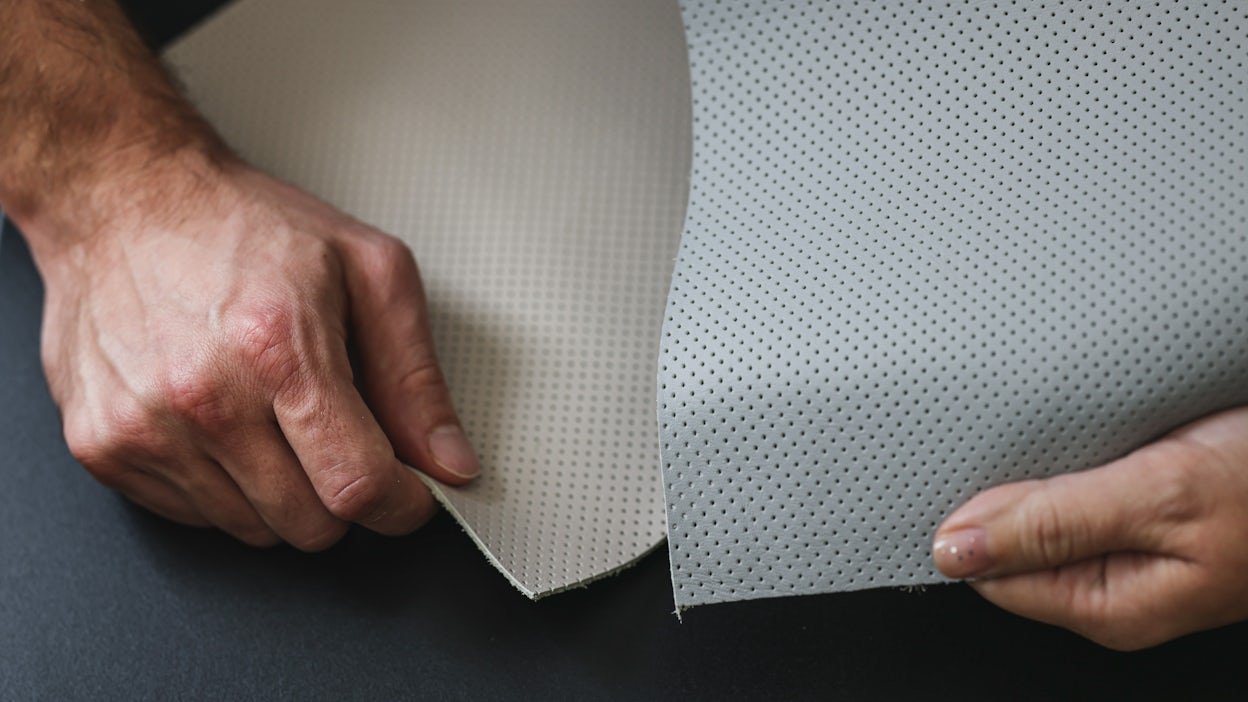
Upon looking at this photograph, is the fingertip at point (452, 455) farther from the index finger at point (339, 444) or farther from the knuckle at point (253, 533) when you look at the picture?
the knuckle at point (253, 533)

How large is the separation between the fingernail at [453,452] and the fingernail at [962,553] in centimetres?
40

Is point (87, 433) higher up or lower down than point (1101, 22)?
lower down

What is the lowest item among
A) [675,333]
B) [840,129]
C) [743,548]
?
[743,548]

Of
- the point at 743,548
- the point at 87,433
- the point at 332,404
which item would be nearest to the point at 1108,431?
the point at 743,548

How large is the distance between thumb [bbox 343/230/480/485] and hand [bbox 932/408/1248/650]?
0.42 m

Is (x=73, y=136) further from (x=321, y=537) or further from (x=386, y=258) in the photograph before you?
(x=321, y=537)

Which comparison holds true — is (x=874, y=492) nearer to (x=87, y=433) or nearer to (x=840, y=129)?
(x=840, y=129)

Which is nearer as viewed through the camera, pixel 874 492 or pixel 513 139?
pixel 874 492

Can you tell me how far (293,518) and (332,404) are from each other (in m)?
0.12

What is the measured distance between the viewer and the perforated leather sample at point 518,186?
0.90 metres

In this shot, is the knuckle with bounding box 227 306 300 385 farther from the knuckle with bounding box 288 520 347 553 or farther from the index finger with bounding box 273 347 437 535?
the knuckle with bounding box 288 520 347 553

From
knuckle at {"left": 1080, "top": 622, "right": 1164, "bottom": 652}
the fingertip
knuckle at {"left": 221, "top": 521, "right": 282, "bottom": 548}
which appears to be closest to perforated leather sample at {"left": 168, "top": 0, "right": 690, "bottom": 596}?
the fingertip

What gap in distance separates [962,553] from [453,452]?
1.41ft

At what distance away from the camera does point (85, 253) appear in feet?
3.04
